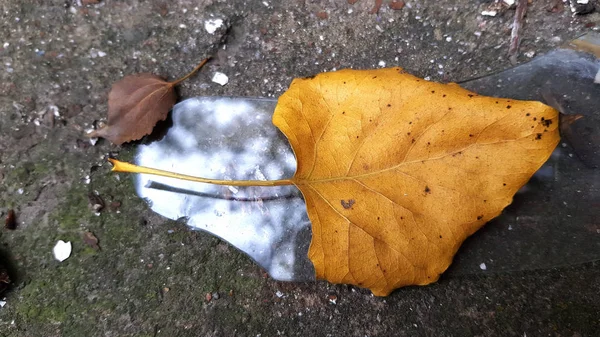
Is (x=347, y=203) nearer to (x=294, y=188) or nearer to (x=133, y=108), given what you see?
(x=294, y=188)

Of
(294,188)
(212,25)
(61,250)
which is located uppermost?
(212,25)

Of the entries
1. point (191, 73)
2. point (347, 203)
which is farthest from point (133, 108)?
point (347, 203)

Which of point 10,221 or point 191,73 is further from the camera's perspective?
point 191,73

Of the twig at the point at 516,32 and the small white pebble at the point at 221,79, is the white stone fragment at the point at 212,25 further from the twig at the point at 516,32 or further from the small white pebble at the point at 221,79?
the twig at the point at 516,32

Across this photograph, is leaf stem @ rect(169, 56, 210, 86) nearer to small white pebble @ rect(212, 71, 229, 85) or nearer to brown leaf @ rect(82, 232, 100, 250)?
small white pebble @ rect(212, 71, 229, 85)

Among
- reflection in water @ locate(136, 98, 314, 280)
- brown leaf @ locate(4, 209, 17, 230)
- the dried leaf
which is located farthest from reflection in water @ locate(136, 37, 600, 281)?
brown leaf @ locate(4, 209, 17, 230)

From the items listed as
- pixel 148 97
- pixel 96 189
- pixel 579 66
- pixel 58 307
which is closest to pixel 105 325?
pixel 58 307
